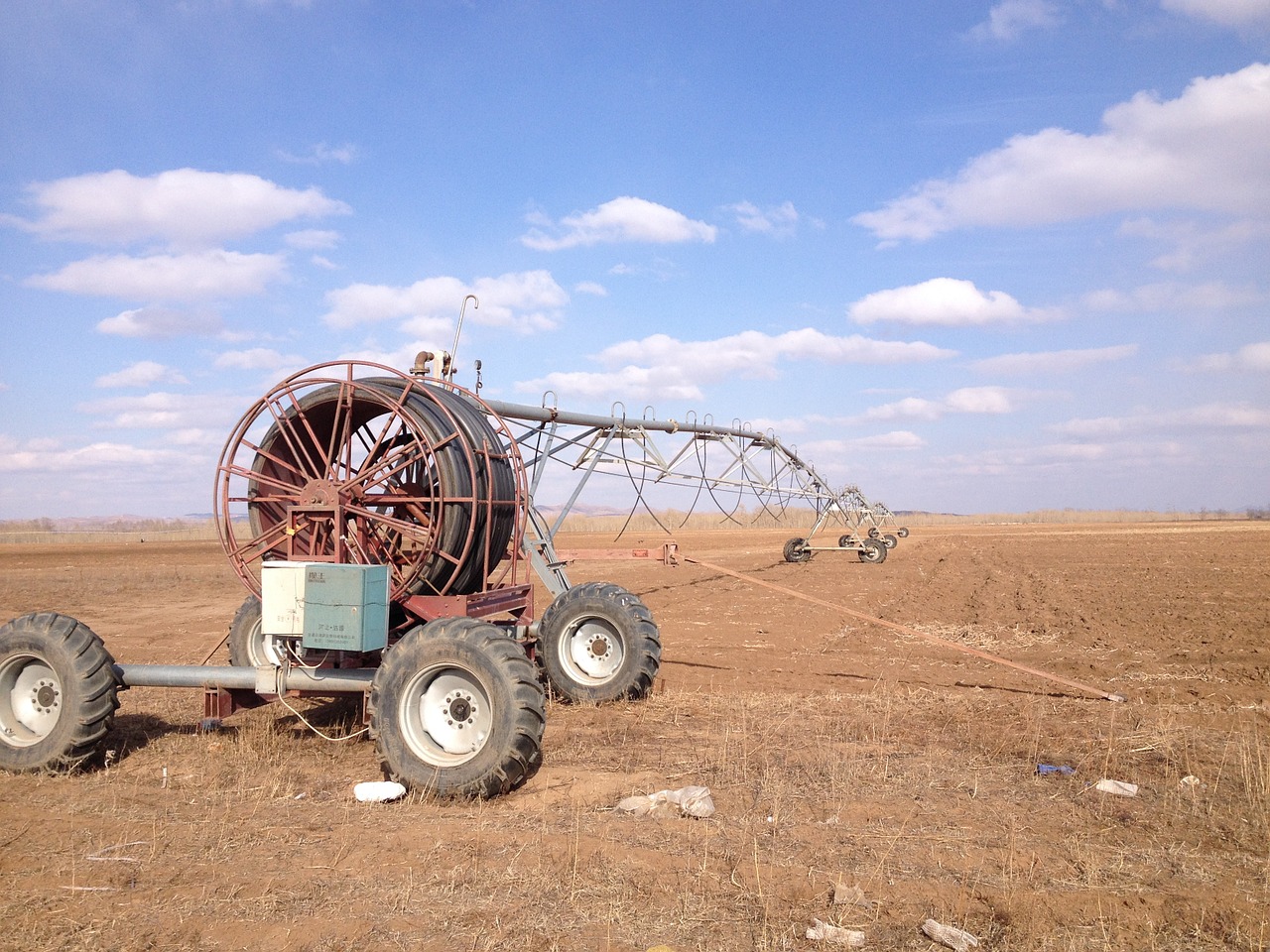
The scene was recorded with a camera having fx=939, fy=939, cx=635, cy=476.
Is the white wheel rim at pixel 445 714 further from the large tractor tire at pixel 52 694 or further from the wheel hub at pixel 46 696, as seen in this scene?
the wheel hub at pixel 46 696

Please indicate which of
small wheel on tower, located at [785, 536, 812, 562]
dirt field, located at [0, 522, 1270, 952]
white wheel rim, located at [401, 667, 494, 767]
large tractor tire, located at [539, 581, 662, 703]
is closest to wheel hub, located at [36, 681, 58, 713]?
dirt field, located at [0, 522, 1270, 952]

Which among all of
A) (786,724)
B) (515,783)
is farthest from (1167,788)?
(515,783)

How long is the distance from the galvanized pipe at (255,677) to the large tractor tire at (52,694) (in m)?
0.24

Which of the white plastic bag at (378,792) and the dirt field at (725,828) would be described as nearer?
the dirt field at (725,828)

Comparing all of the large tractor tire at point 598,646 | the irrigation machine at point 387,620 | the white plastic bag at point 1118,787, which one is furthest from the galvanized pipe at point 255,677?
the white plastic bag at point 1118,787

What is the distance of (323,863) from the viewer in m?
5.34

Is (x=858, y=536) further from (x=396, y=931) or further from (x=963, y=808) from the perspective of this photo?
(x=396, y=931)

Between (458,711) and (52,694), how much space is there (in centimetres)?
368

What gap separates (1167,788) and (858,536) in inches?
1056

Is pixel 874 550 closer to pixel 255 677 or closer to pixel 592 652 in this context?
pixel 592 652

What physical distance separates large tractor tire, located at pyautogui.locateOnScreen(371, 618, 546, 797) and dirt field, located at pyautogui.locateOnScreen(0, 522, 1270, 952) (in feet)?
0.84

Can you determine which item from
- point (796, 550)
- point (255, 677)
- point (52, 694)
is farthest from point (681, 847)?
point (796, 550)

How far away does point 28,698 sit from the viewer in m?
7.96

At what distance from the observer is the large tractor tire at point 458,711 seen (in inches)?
259
